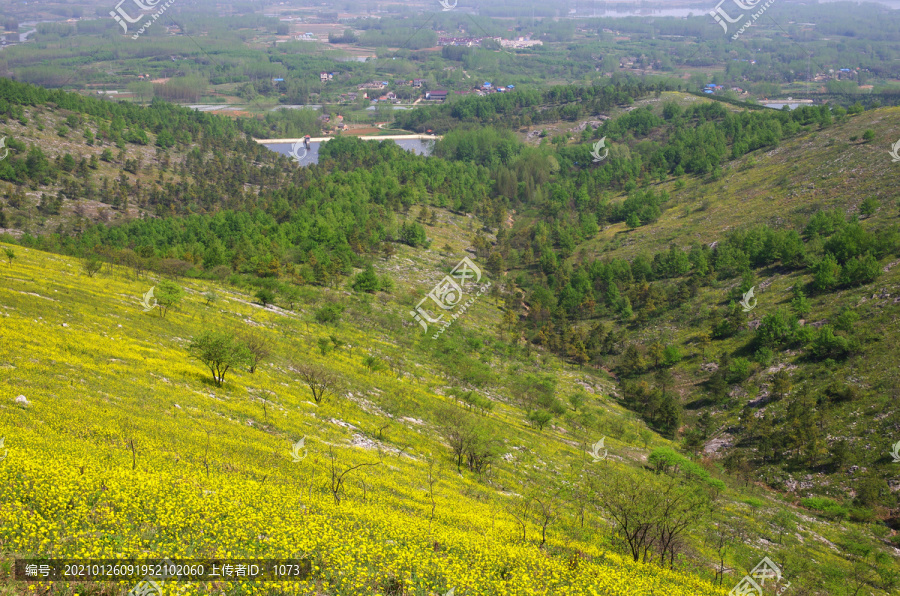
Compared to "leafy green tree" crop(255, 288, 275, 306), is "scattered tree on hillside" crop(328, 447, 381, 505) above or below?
above

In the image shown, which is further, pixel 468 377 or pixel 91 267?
pixel 468 377

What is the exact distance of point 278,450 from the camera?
29.3 metres

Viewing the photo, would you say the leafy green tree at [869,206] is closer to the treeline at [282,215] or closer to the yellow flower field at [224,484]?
the treeline at [282,215]

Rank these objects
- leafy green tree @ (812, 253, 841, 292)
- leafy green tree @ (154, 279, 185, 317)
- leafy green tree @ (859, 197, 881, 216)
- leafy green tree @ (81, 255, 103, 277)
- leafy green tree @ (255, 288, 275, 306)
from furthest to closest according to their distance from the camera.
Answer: leafy green tree @ (859, 197, 881, 216), leafy green tree @ (812, 253, 841, 292), leafy green tree @ (255, 288, 275, 306), leafy green tree @ (81, 255, 103, 277), leafy green tree @ (154, 279, 185, 317)

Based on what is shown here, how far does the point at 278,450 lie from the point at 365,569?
519 inches

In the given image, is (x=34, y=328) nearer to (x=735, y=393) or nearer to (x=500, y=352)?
(x=500, y=352)

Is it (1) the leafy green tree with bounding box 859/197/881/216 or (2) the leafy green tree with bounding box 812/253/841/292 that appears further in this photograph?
(1) the leafy green tree with bounding box 859/197/881/216

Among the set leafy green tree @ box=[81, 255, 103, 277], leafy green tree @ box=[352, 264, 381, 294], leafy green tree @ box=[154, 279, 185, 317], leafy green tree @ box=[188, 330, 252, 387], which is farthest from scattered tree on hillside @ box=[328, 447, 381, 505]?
leafy green tree @ box=[352, 264, 381, 294]

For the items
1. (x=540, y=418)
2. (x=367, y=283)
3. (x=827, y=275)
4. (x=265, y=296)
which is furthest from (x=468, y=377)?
(x=827, y=275)

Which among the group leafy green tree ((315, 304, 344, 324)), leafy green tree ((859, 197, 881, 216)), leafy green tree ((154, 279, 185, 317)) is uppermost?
leafy green tree ((859, 197, 881, 216))

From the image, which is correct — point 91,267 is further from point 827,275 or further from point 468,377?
point 827,275

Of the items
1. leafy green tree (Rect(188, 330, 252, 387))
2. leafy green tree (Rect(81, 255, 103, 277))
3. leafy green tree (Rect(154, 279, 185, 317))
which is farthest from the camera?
leafy green tree (Rect(81, 255, 103, 277))

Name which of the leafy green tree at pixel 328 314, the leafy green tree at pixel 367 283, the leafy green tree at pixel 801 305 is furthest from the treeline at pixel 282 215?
the leafy green tree at pixel 801 305

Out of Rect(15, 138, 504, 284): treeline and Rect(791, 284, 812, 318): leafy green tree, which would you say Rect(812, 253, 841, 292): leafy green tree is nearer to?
Rect(791, 284, 812, 318): leafy green tree
